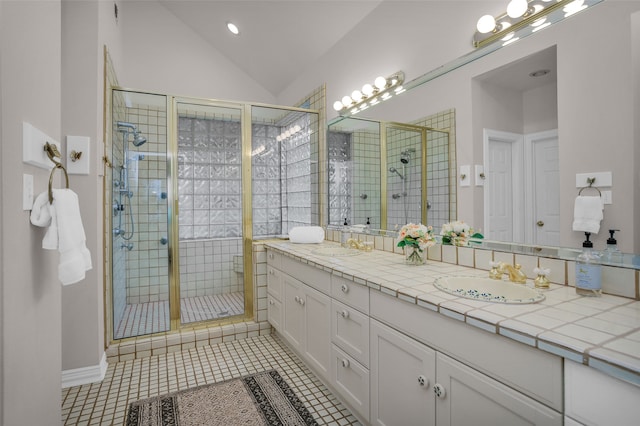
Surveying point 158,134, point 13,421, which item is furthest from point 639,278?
point 158,134

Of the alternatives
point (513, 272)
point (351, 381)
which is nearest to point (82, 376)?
point (351, 381)

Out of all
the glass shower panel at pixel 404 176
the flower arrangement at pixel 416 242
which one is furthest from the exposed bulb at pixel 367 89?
the flower arrangement at pixel 416 242

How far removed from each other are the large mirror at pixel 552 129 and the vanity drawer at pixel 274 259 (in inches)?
52.4

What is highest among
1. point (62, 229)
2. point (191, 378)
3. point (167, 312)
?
point (62, 229)

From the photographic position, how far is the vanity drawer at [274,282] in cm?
250

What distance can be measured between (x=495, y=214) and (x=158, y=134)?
2.52 m

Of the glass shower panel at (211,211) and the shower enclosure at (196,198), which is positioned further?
the glass shower panel at (211,211)

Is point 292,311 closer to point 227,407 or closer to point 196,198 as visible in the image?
point 227,407

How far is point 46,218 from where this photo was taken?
40.5 inches

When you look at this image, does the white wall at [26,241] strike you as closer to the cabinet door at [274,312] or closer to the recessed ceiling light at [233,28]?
the cabinet door at [274,312]

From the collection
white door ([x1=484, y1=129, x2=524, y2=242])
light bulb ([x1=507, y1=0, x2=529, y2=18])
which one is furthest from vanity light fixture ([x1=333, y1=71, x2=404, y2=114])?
white door ([x1=484, y1=129, x2=524, y2=242])

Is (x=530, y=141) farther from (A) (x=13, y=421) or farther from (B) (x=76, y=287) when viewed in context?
(B) (x=76, y=287)

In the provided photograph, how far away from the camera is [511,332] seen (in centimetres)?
84

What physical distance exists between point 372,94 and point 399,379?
1.97m
